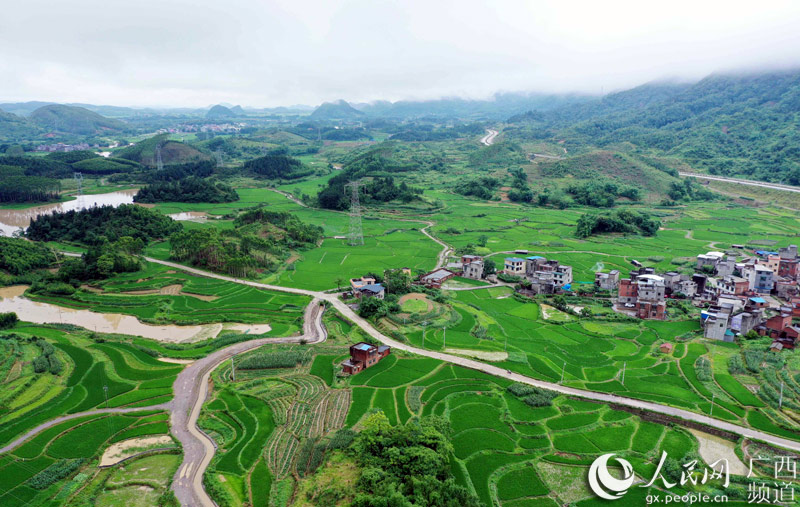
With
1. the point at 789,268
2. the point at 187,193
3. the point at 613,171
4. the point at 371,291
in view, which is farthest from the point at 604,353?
the point at 187,193

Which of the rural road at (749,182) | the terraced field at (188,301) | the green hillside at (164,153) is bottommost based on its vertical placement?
the terraced field at (188,301)

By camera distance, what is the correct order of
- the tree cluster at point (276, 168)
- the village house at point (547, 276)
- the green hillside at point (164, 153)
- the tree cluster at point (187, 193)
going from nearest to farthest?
the village house at point (547, 276) < the tree cluster at point (187, 193) < the tree cluster at point (276, 168) < the green hillside at point (164, 153)

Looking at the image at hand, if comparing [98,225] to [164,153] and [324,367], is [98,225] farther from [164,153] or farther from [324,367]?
[164,153]

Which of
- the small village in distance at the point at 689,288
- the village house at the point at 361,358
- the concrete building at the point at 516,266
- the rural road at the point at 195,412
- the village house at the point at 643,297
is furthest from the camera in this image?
the concrete building at the point at 516,266

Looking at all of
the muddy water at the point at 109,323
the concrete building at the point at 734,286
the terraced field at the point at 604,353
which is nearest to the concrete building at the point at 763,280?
the concrete building at the point at 734,286

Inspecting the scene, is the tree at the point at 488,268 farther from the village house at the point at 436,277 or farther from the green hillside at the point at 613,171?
the green hillside at the point at 613,171

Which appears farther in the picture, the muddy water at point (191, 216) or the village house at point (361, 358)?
the muddy water at point (191, 216)
